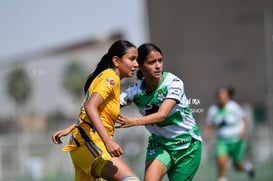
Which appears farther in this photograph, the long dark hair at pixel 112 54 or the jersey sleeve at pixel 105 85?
the long dark hair at pixel 112 54

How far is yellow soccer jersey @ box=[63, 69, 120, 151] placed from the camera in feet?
21.1

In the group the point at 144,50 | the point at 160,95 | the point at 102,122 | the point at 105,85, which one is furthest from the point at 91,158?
the point at 144,50

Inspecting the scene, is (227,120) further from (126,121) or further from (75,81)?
(75,81)

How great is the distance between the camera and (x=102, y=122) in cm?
637

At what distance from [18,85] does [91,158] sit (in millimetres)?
13476

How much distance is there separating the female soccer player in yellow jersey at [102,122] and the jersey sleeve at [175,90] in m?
0.54

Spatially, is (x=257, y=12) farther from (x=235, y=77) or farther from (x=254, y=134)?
(x=254, y=134)

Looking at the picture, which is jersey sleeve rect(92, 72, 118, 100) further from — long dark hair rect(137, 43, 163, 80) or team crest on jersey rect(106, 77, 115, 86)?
long dark hair rect(137, 43, 163, 80)

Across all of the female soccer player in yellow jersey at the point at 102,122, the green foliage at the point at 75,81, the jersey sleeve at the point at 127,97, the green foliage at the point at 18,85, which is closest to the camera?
the female soccer player in yellow jersey at the point at 102,122

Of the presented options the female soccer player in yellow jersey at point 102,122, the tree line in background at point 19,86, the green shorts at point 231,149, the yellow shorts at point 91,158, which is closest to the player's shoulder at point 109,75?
the female soccer player in yellow jersey at point 102,122

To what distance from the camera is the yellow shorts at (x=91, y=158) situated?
21.1 feet

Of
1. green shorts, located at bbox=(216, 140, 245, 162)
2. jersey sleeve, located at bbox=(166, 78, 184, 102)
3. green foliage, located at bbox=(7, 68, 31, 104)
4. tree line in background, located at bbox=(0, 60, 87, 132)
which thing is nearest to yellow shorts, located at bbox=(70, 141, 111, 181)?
jersey sleeve, located at bbox=(166, 78, 184, 102)

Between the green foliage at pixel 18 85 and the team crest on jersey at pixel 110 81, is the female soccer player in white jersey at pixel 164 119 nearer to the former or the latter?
the team crest on jersey at pixel 110 81

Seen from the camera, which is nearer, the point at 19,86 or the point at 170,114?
the point at 170,114
